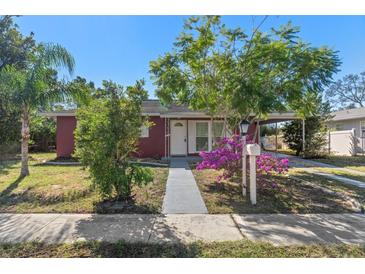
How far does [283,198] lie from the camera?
21.0ft

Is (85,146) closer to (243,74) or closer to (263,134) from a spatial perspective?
(243,74)

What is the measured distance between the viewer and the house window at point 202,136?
15.6 metres

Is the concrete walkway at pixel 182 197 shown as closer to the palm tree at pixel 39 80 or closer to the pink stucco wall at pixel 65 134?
the palm tree at pixel 39 80

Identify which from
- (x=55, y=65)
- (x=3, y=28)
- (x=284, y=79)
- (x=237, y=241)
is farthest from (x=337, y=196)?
(x=3, y=28)

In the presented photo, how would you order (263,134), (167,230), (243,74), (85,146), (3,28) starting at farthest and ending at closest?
1. (263,134)
2. (3,28)
3. (243,74)
4. (85,146)
5. (167,230)

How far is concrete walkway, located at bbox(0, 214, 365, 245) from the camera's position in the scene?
4.07 metres

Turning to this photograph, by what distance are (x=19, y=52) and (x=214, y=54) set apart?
18041 mm

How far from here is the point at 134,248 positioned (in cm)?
375

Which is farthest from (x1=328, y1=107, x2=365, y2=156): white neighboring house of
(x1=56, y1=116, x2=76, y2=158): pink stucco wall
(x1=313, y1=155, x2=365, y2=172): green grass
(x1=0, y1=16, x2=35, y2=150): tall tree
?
(x1=0, y1=16, x2=35, y2=150): tall tree

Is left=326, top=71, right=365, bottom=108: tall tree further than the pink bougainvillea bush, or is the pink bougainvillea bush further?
left=326, top=71, right=365, bottom=108: tall tree

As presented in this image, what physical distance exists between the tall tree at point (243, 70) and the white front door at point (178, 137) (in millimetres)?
6121

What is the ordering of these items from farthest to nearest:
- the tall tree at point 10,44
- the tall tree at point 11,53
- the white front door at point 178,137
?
the tall tree at point 10,44
the tall tree at point 11,53
the white front door at point 178,137

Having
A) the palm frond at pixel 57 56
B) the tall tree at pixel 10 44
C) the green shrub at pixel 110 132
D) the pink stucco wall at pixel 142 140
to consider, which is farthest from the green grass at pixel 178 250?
the tall tree at pixel 10 44

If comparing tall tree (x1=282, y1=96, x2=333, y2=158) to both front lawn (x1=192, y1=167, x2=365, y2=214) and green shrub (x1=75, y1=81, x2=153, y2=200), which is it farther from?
green shrub (x1=75, y1=81, x2=153, y2=200)
